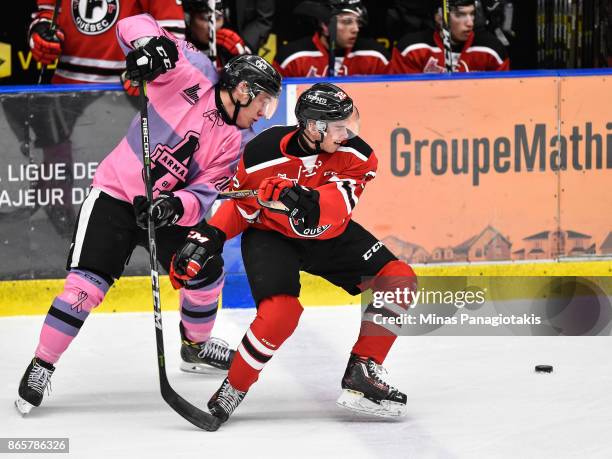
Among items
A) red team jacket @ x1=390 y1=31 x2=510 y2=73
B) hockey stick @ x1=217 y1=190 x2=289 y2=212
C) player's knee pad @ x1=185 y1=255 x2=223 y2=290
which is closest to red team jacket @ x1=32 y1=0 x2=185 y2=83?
red team jacket @ x1=390 y1=31 x2=510 y2=73

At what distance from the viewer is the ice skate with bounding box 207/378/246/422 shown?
405 cm

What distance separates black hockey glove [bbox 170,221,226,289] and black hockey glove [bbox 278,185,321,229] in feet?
0.85

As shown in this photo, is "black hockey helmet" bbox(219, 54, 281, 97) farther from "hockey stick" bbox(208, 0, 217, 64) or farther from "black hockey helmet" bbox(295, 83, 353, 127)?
"hockey stick" bbox(208, 0, 217, 64)

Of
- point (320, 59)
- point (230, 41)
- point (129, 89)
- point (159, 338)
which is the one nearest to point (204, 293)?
point (159, 338)

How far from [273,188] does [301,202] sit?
0.29 feet

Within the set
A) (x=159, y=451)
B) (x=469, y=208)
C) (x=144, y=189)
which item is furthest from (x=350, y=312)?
(x=159, y=451)

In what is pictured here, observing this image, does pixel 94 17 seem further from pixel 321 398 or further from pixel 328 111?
pixel 321 398

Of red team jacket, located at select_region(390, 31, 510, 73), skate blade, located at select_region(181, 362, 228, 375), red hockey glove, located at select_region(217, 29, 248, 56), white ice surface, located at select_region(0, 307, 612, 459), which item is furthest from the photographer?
red team jacket, located at select_region(390, 31, 510, 73)

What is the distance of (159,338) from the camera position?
4176mm

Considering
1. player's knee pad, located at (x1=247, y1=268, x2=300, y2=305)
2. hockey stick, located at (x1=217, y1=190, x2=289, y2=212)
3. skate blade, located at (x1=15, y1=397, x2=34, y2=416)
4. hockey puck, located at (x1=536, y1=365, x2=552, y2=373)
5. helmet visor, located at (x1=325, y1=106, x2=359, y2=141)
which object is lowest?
hockey puck, located at (x1=536, y1=365, x2=552, y2=373)

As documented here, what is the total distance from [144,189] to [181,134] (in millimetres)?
206

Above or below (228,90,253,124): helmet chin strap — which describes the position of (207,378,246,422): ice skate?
below

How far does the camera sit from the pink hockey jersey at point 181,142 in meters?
4.38

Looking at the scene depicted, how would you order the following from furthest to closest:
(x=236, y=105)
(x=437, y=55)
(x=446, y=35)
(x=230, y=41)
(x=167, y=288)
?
1. (x=437, y=55)
2. (x=446, y=35)
3. (x=230, y=41)
4. (x=167, y=288)
5. (x=236, y=105)
